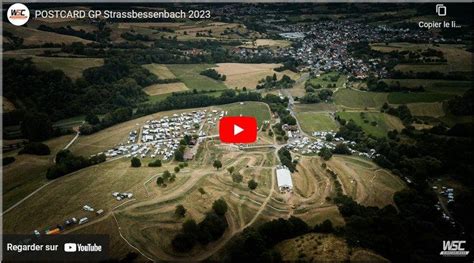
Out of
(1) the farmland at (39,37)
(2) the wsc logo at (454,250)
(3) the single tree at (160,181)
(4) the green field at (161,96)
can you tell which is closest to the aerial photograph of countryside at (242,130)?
(2) the wsc logo at (454,250)

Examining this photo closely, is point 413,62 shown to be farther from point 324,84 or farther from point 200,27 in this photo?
point 200,27

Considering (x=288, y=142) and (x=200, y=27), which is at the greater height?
(x=200, y=27)

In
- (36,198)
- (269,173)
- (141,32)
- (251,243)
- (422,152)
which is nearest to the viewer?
(251,243)

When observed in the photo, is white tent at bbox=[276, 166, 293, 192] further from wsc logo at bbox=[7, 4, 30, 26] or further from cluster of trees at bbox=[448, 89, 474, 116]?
wsc logo at bbox=[7, 4, 30, 26]

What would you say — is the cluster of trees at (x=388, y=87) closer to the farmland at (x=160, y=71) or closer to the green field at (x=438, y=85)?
the green field at (x=438, y=85)

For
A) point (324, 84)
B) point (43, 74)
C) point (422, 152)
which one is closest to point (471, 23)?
point (422, 152)

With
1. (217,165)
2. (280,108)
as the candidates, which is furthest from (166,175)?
(280,108)

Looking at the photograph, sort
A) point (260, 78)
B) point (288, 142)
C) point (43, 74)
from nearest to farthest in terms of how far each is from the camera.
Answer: point (288, 142) < point (43, 74) < point (260, 78)
